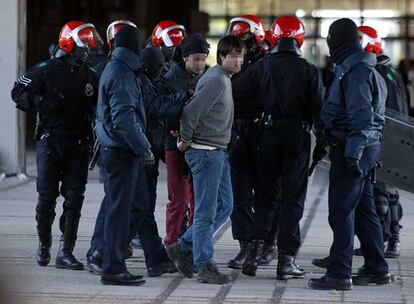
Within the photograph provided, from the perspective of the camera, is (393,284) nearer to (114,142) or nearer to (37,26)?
(114,142)

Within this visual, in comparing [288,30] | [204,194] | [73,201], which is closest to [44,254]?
[73,201]

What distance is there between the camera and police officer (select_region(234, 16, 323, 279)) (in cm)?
869

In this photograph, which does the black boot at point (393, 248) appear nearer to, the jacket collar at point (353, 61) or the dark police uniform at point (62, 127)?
the jacket collar at point (353, 61)

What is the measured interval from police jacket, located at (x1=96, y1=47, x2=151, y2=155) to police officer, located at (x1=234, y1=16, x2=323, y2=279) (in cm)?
97

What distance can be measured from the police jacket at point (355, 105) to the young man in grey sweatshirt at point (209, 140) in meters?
0.70

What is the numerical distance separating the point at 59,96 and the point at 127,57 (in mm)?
1027

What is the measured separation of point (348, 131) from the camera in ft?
26.9

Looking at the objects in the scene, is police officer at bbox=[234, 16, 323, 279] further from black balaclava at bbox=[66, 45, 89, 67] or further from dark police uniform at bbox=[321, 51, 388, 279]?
black balaclava at bbox=[66, 45, 89, 67]

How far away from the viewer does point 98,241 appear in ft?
29.6

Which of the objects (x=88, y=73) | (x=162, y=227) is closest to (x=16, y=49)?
(x=162, y=227)

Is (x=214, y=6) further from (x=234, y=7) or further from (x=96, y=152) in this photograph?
(x=96, y=152)

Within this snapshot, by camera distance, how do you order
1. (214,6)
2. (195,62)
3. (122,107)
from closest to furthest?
(122,107) → (195,62) → (214,6)

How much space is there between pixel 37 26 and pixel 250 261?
23.3 meters

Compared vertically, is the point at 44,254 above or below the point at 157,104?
below
